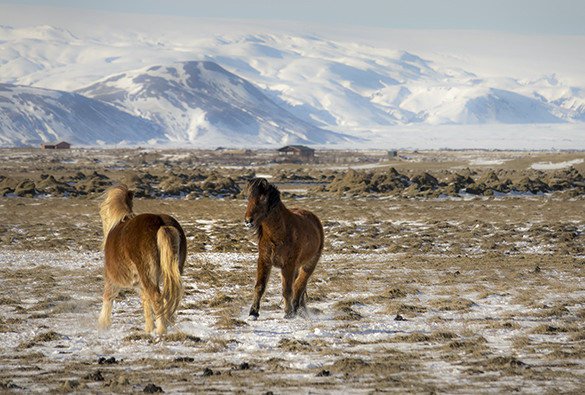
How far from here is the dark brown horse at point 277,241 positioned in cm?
880

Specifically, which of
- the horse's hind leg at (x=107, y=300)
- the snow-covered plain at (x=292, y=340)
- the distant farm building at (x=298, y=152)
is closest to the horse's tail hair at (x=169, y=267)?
the snow-covered plain at (x=292, y=340)

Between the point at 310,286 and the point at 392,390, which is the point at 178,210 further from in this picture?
the point at 392,390

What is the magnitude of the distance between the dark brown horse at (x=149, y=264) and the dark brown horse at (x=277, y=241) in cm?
123

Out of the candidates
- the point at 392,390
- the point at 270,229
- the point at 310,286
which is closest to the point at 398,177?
the point at 310,286

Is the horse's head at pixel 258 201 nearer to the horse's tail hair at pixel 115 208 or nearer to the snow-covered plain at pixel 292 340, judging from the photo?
the snow-covered plain at pixel 292 340

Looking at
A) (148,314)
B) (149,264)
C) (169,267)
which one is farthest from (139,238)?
(148,314)

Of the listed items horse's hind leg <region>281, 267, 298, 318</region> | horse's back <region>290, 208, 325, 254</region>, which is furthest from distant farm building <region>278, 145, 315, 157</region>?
horse's hind leg <region>281, 267, 298, 318</region>

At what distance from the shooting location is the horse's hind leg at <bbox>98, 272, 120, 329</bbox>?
845 cm

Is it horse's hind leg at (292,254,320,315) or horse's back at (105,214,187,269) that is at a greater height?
horse's back at (105,214,187,269)

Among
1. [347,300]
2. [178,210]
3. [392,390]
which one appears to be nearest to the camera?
[392,390]

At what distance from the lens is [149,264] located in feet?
26.0

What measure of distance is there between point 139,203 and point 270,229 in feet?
79.2

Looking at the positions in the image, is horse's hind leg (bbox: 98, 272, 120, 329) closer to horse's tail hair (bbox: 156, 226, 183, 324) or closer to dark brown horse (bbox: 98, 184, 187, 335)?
dark brown horse (bbox: 98, 184, 187, 335)

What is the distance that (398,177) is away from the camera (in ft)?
140
